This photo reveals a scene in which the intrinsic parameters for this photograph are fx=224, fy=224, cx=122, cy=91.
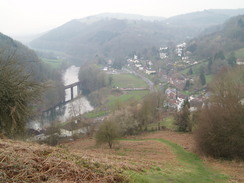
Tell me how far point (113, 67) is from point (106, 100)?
48213mm

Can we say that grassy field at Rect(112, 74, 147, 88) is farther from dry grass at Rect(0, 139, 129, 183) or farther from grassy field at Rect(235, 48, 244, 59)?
dry grass at Rect(0, 139, 129, 183)

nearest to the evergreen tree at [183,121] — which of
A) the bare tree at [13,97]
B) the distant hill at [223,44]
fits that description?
the bare tree at [13,97]

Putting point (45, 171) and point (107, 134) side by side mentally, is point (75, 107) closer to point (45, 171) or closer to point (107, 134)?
point (107, 134)

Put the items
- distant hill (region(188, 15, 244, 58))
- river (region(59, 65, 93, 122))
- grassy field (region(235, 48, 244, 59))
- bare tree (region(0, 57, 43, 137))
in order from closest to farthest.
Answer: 1. bare tree (region(0, 57, 43, 137))
2. river (region(59, 65, 93, 122))
3. grassy field (region(235, 48, 244, 59))
4. distant hill (region(188, 15, 244, 58))

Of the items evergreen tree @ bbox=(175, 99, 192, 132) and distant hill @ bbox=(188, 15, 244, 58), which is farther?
distant hill @ bbox=(188, 15, 244, 58)

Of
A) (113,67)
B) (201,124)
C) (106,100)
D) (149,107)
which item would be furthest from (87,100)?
Result: (201,124)

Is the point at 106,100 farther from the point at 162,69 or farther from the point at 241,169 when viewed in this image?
the point at 241,169

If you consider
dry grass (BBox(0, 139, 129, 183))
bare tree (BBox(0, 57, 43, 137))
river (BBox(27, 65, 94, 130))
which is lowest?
river (BBox(27, 65, 94, 130))

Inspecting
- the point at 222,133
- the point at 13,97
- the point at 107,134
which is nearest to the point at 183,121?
the point at 107,134

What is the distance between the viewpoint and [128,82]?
7612 centimetres

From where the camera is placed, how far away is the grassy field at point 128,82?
7138cm

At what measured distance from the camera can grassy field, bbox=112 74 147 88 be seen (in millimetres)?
71375

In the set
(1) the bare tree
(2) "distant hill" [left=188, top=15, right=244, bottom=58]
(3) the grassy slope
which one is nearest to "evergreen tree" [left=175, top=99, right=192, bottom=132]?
(3) the grassy slope

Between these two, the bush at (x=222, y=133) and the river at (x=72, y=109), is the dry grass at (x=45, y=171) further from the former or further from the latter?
the river at (x=72, y=109)
